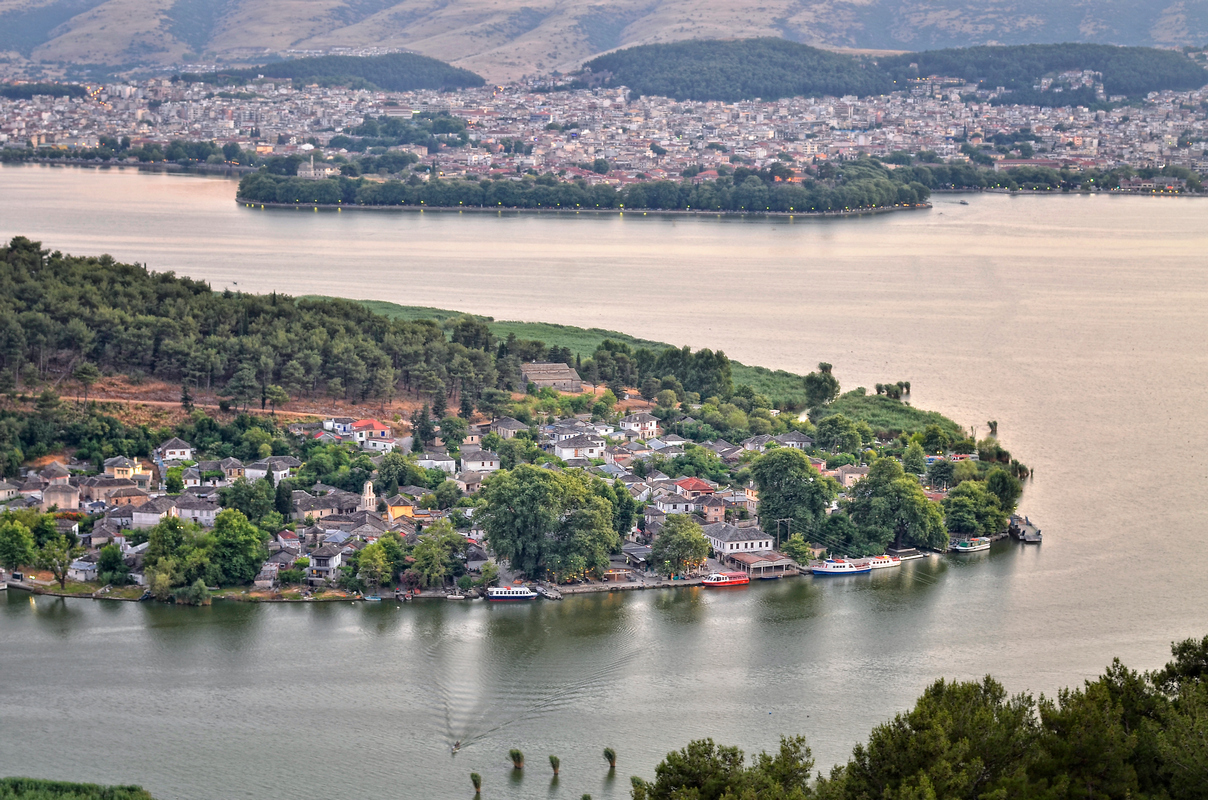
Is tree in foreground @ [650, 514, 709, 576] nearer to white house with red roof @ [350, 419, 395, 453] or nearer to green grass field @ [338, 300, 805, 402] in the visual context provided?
white house with red roof @ [350, 419, 395, 453]

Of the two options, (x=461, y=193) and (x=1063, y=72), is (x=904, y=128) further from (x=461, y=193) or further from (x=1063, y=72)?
(x=461, y=193)

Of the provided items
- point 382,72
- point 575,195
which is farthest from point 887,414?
point 382,72

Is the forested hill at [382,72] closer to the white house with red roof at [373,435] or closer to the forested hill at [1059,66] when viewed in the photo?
the forested hill at [1059,66]

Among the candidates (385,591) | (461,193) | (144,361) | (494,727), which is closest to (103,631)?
(385,591)

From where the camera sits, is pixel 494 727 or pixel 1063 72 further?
pixel 1063 72

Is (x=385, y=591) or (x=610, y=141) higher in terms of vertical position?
(x=610, y=141)

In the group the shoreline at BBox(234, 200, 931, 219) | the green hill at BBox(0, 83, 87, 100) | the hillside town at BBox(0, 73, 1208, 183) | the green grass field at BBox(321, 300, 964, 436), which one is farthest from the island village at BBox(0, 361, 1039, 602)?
the green hill at BBox(0, 83, 87, 100)
